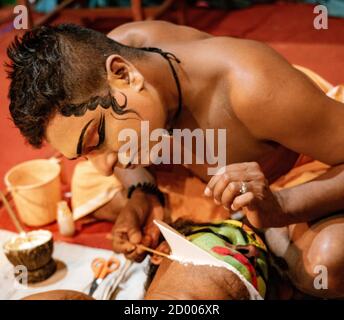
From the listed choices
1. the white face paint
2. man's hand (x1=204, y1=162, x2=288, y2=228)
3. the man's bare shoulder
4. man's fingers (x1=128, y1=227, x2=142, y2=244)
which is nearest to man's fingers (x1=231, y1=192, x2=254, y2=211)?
man's hand (x1=204, y1=162, x2=288, y2=228)

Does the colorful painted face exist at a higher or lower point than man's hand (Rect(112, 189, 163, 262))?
higher

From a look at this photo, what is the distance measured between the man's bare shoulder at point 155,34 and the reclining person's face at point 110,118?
286 millimetres

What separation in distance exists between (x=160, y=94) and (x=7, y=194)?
1081 mm

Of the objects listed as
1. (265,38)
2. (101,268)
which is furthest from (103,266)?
(265,38)

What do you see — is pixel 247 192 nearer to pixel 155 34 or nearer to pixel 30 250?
pixel 155 34

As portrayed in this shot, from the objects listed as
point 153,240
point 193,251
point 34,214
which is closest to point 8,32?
point 34,214

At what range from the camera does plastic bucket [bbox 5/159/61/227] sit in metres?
1.84

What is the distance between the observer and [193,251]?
1183 millimetres

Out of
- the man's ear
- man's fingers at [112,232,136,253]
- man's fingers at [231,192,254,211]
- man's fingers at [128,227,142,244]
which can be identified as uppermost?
the man's ear

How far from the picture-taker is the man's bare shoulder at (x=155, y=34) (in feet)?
4.99

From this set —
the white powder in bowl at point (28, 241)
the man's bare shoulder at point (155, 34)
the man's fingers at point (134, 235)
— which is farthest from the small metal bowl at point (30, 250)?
the man's bare shoulder at point (155, 34)

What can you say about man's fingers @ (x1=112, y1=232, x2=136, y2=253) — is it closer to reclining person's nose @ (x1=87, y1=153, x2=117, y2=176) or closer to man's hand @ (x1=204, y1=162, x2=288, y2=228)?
reclining person's nose @ (x1=87, y1=153, x2=117, y2=176)

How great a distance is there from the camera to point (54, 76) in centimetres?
116

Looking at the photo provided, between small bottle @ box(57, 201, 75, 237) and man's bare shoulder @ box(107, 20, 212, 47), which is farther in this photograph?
small bottle @ box(57, 201, 75, 237)
